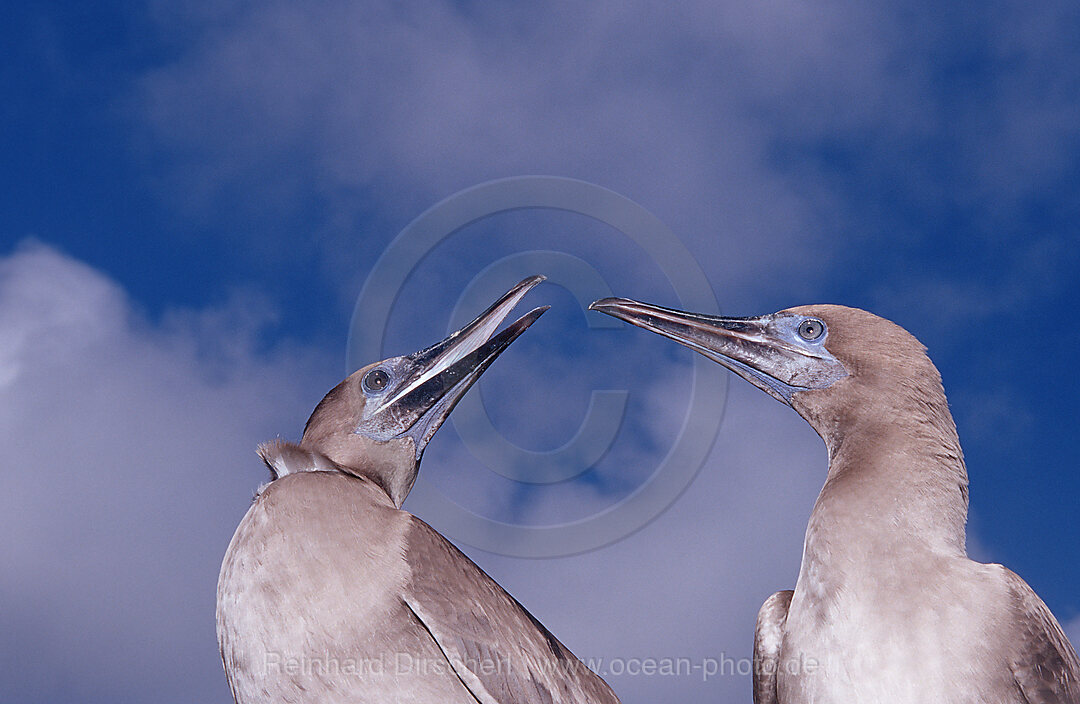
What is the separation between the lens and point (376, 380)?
796 centimetres

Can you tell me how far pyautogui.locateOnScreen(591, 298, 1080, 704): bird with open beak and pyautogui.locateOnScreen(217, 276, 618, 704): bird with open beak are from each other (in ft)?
5.90

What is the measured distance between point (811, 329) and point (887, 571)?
84.2 inches

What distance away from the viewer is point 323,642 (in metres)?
5.95

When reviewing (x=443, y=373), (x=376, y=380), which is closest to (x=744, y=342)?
(x=443, y=373)

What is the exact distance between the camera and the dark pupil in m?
7.94

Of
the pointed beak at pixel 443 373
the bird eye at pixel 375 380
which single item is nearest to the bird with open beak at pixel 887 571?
the pointed beak at pixel 443 373

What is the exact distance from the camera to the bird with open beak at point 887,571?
559 cm

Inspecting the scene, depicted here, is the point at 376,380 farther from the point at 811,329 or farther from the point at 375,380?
the point at 811,329

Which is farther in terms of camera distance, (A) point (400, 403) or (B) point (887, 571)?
(A) point (400, 403)

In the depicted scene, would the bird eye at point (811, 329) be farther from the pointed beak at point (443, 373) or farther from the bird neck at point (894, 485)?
the pointed beak at point (443, 373)

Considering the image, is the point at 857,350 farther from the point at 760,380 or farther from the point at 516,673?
the point at 516,673

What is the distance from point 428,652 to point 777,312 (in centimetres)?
374

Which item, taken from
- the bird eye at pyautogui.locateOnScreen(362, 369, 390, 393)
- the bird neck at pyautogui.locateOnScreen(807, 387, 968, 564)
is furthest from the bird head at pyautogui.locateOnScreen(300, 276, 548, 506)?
the bird neck at pyautogui.locateOnScreen(807, 387, 968, 564)

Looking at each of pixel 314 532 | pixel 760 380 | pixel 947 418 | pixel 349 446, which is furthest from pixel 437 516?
pixel 947 418
